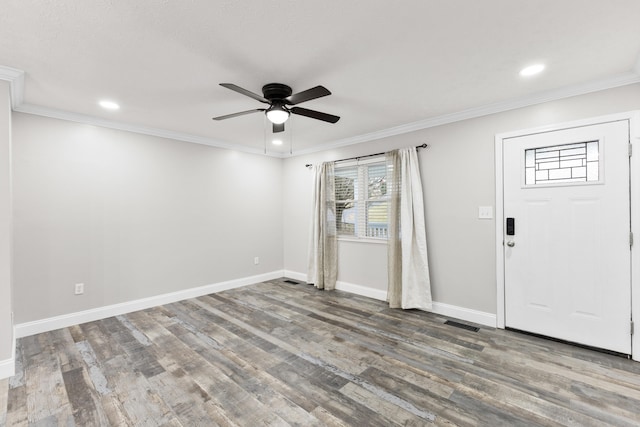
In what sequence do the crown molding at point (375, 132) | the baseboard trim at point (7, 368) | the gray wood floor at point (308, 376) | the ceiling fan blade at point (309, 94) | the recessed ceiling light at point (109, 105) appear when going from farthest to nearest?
the recessed ceiling light at point (109, 105), the crown molding at point (375, 132), the baseboard trim at point (7, 368), the ceiling fan blade at point (309, 94), the gray wood floor at point (308, 376)

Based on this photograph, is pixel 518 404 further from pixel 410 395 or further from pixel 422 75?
pixel 422 75

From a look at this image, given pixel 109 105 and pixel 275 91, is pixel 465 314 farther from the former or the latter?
pixel 109 105

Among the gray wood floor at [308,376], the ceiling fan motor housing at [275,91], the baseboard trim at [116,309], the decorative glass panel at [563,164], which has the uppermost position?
the ceiling fan motor housing at [275,91]

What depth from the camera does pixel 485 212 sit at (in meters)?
3.35

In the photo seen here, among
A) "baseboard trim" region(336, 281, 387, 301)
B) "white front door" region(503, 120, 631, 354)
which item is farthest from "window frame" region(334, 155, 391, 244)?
"white front door" region(503, 120, 631, 354)

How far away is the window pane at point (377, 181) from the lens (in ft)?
14.2

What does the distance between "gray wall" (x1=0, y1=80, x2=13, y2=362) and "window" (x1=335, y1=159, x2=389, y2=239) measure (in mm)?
3803

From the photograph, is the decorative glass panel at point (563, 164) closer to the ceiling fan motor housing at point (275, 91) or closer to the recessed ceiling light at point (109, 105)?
the ceiling fan motor housing at point (275, 91)

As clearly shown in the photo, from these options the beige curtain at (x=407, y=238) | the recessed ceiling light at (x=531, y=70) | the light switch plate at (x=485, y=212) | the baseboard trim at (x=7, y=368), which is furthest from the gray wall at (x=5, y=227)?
the light switch plate at (x=485, y=212)

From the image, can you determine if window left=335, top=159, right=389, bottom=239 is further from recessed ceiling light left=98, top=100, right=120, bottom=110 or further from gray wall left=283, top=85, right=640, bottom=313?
recessed ceiling light left=98, top=100, right=120, bottom=110

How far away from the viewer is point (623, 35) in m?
1.96

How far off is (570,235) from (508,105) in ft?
4.81

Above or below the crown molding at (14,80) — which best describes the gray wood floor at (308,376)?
below

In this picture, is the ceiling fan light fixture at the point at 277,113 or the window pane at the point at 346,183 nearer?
the ceiling fan light fixture at the point at 277,113
